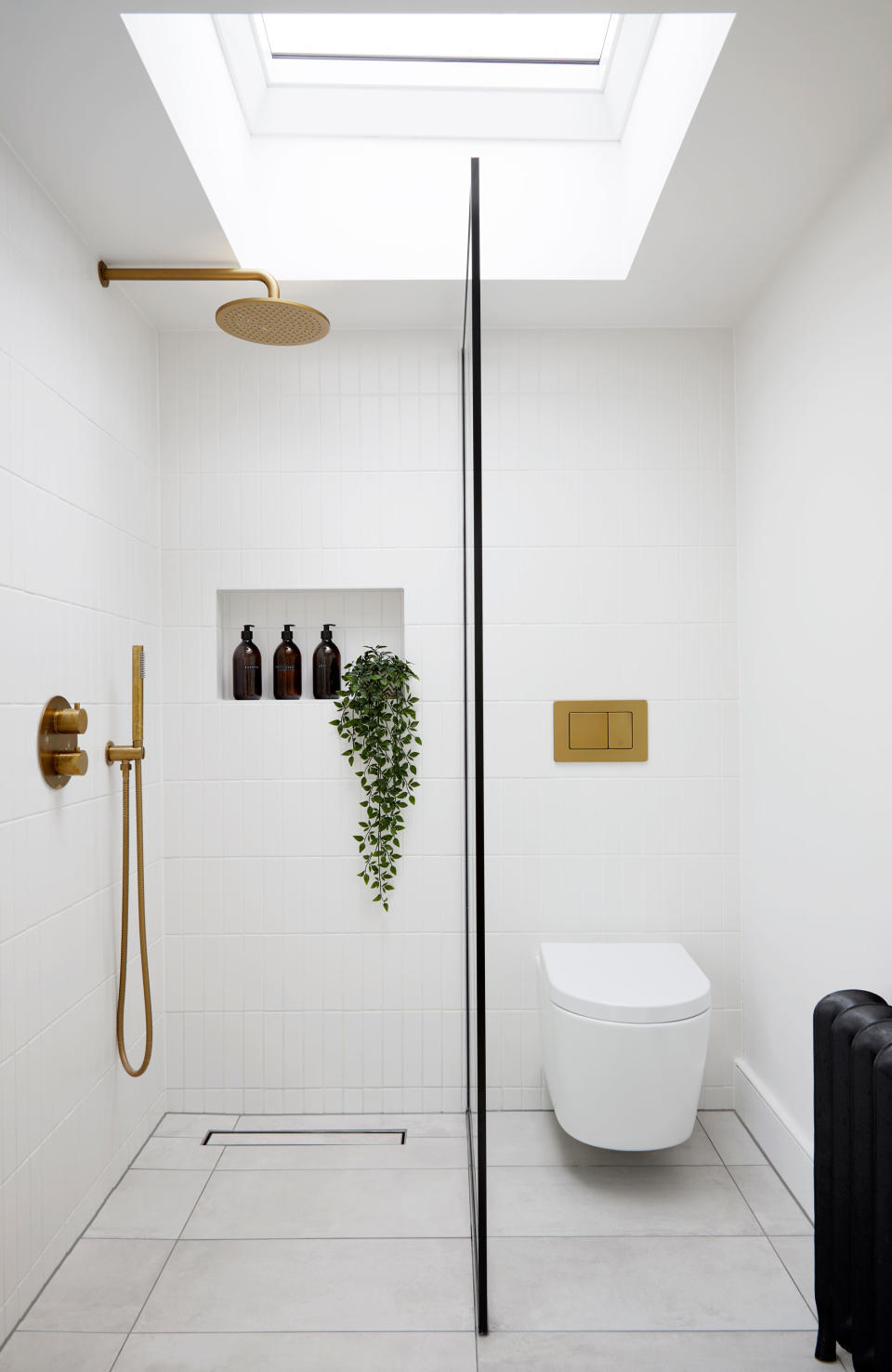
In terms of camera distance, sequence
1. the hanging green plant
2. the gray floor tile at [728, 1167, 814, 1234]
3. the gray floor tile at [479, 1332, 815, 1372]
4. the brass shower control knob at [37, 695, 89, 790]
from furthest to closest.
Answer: the hanging green plant
the gray floor tile at [728, 1167, 814, 1234]
the brass shower control knob at [37, 695, 89, 790]
the gray floor tile at [479, 1332, 815, 1372]

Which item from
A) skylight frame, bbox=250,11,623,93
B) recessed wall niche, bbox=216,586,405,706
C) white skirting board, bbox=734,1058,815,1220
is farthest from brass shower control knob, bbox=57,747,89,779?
white skirting board, bbox=734,1058,815,1220

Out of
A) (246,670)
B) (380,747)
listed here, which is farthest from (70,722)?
(380,747)

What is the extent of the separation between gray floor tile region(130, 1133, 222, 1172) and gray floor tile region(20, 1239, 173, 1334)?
31 centimetres

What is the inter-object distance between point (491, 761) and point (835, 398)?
126 centimetres

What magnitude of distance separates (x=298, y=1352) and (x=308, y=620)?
174 centimetres

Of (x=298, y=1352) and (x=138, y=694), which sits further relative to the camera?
(x=138, y=694)

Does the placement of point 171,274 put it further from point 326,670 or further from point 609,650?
point 609,650

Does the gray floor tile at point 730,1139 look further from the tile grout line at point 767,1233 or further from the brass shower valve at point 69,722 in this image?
the brass shower valve at point 69,722

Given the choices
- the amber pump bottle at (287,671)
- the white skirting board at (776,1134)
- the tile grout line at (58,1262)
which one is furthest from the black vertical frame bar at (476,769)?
the tile grout line at (58,1262)

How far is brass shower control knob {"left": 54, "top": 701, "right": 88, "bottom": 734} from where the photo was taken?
1.86 meters

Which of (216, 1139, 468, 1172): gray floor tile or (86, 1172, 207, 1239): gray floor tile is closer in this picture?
(86, 1172, 207, 1239): gray floor tile

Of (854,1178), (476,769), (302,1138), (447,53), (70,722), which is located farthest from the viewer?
(302,1138)

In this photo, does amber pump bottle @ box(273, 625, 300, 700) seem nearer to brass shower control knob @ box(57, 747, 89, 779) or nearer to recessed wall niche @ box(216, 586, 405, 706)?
recessed wall niche @ box(216, 586, 405, 706)

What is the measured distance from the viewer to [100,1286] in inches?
71.1
